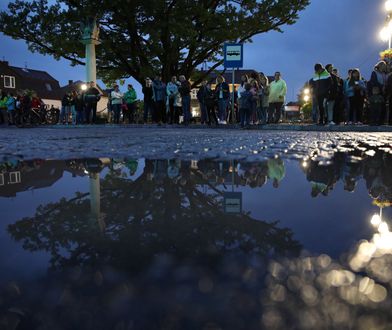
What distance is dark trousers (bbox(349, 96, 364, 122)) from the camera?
12133 millimetres

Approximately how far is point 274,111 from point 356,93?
103 inches

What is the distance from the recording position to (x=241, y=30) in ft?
70.1

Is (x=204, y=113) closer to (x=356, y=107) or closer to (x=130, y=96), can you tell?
(x=130, y=96)

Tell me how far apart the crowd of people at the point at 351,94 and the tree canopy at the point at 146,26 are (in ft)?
30.2

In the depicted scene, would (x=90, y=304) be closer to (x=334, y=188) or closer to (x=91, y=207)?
(x=91, y=207)

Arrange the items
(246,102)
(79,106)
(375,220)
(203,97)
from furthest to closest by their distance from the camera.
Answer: (79,106) < (203,97) < (246,102) < (375,220)

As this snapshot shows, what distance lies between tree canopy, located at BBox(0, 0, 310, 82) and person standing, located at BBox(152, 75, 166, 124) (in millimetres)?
5199

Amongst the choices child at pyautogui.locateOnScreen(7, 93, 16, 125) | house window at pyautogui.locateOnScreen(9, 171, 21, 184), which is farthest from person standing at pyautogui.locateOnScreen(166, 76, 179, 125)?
house window at pyautogui.locateOnScreen(9, 171, 21, 184)

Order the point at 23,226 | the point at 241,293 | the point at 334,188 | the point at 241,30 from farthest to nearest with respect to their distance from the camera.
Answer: the point at 241,30 → the point at 334,188 → the point at 23,226 → the point at 241,293

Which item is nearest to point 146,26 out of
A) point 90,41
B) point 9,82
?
point 90,41

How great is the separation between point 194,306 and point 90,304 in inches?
7.9

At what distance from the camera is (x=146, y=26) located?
2005 cm

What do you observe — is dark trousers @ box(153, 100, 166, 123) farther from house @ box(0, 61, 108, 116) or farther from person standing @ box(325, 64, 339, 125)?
house @ box(0, 61, 108, 116)

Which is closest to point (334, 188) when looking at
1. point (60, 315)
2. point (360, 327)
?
point (360, 327)
